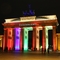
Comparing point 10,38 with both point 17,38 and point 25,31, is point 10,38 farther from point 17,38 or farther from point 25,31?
point 25,31

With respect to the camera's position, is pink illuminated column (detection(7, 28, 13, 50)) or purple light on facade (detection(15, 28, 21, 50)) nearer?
pink illuminated column (detection(7, 28, 13, 50))

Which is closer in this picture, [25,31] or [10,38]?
[10,38]

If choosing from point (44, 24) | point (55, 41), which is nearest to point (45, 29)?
point (44, 24)

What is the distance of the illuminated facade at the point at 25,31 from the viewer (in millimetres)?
49906

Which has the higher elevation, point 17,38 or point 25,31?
point 25,31

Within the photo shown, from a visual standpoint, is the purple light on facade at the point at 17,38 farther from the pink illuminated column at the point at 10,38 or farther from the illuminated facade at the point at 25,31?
the pink illuminated column at the point at 10,38

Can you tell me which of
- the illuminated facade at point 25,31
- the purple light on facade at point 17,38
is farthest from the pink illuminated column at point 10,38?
the purple light on facade at point 17,38

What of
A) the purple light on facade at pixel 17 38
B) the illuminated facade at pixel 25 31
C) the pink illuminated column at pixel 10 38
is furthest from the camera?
the purple light on facade at pixel 17 38

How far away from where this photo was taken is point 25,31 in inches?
2183

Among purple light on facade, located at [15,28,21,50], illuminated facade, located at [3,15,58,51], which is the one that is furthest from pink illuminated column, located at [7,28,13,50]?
purple light on facade, located at [15,28,21,50]

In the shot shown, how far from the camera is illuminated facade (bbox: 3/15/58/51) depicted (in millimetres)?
49906

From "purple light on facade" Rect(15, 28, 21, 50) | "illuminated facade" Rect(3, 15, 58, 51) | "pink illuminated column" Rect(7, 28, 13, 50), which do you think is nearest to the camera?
"illuminated facade" Rect(3, 15, 58, 51)

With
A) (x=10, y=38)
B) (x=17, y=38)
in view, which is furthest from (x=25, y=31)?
(x=10, y=38)

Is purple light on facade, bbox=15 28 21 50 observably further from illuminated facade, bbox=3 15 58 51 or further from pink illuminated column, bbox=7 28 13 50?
pink illuminated column, bbox=7 28 13 50
